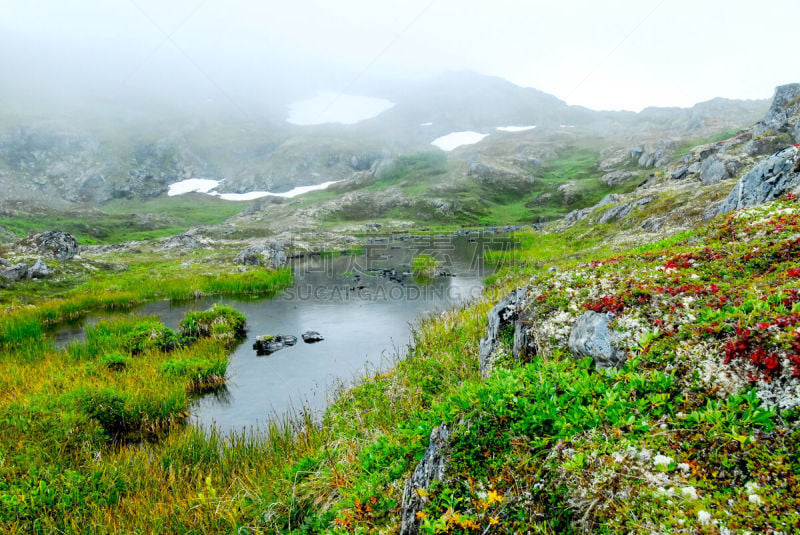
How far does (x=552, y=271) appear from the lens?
1266 cm

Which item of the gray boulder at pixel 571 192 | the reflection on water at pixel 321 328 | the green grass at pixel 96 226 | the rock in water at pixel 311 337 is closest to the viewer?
the reflection on water at pixel 321 328

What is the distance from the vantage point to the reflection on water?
56.5 feet

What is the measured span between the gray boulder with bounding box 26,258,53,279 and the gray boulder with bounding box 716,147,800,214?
57.0 meters

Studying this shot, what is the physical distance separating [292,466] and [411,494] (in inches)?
198

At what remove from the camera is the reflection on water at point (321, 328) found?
17.2 m

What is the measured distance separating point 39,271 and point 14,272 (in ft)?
10.0

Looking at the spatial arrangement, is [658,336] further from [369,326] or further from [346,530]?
[369,326]

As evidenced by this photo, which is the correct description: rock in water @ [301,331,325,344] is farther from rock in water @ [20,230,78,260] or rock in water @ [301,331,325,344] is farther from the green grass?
the green grass

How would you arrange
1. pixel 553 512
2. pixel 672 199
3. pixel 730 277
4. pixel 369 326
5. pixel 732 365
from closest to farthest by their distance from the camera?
pixel 553 512, pixel 732 365, pixel 730 277, pixel 369 326, pixel 672 199

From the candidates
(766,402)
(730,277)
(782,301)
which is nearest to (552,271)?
(730,277)

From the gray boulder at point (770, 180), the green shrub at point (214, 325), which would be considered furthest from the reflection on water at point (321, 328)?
the gray boulder at point (770, 180)

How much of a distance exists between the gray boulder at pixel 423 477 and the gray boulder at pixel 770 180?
18883 millimetres

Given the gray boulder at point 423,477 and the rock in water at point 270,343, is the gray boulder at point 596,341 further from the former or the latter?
the rock in water at point 270,343

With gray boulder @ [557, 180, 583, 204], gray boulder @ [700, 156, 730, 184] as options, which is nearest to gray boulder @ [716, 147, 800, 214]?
gray boulder @ [700, 156, 730, 184]
